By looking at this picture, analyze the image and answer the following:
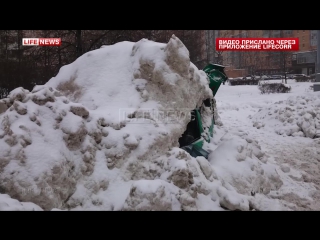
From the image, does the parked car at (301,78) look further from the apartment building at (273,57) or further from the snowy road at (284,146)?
the snowy road at (284,146)

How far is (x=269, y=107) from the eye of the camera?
30.6 feet

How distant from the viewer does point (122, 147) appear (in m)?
3.66

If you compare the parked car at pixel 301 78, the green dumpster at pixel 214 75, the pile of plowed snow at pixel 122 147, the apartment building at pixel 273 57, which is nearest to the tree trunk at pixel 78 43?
the pile of plowed snow at pixel 122 147

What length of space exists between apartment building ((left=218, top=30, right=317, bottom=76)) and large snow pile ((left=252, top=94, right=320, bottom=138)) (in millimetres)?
1283

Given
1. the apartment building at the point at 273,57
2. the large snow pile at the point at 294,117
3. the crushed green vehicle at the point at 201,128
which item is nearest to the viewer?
the apartment building at the point at 273,57

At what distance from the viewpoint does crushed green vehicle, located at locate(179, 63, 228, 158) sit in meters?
4.72

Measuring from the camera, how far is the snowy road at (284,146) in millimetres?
4258

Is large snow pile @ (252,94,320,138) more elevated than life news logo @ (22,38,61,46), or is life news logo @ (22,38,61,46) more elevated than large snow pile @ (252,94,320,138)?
life news logo @ (22,38,61,46)

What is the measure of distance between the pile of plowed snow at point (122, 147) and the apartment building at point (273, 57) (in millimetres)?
1194

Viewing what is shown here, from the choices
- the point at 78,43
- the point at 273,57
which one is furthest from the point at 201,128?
the point at 78,43

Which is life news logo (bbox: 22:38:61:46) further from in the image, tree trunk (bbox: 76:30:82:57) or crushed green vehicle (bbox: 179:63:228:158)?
crushed green vehicle (bbox: 179:63:228:158)

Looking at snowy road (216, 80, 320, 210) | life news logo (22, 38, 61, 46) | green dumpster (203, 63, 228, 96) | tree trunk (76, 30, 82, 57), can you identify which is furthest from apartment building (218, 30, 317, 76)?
tree trunk (76, 30, 82, 57)

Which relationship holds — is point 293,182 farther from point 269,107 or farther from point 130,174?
point 269,107

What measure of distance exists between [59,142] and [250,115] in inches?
299
